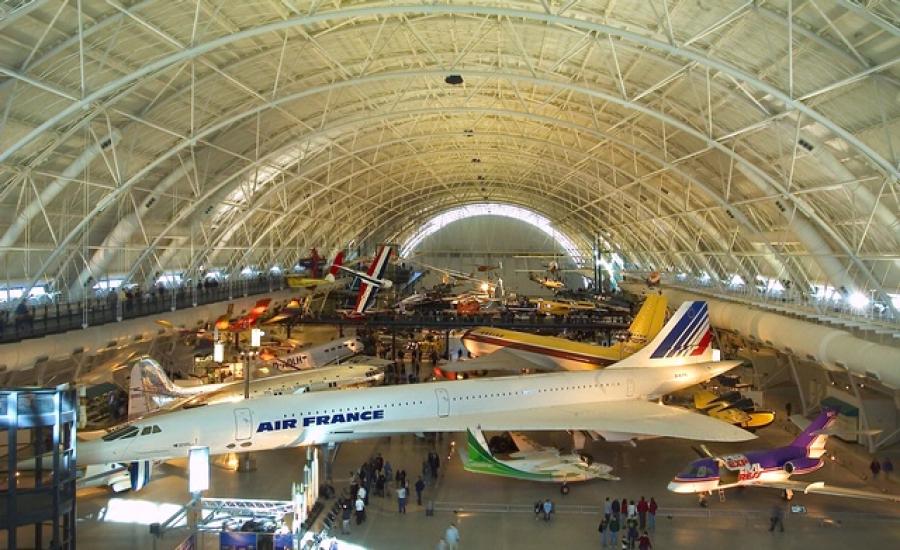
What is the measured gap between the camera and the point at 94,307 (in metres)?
31.2

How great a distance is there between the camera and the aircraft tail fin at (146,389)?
26.4 meters

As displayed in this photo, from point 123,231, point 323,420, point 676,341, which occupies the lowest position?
point 323,420

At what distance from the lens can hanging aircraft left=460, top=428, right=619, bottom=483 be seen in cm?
2153

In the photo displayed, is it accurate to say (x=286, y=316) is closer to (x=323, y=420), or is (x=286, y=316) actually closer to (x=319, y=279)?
(x=319, y=279)

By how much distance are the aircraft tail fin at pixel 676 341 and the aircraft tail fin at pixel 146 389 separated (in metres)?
18.3

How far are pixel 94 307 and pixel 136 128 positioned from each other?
835cm

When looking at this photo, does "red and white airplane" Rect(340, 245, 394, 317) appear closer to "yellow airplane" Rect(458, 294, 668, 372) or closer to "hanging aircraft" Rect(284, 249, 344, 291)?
"hanging aircraft" Rect(284, 249, 344, 291)

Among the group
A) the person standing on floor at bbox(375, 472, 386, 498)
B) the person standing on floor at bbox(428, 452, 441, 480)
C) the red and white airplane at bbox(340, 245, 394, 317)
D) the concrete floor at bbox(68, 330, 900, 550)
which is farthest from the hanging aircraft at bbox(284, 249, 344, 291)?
the person standing on floor at bbox(375, 472, 386, 498)

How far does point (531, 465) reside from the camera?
22.2m

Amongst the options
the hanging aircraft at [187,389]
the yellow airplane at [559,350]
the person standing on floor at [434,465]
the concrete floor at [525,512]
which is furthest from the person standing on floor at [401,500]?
the yellow airplane at [559,350]

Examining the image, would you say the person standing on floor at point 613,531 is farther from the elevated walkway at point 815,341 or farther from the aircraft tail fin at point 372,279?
the aircraft tail fin at point 372,279

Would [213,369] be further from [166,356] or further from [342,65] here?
[342,65]

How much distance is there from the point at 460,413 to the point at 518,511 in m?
4.47

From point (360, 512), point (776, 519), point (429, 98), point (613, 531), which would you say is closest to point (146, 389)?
point (360, 512)
